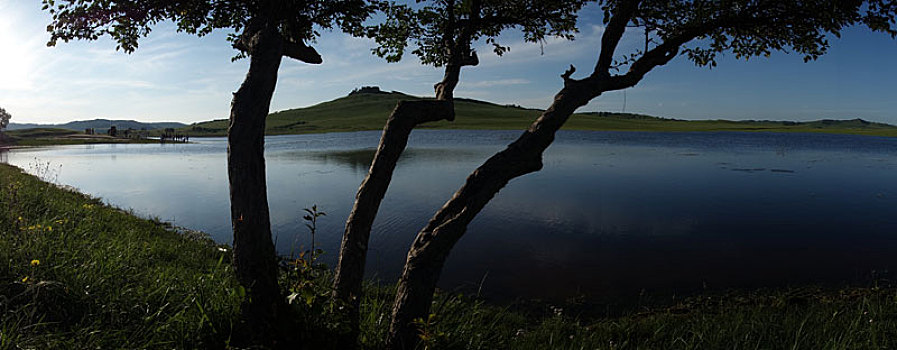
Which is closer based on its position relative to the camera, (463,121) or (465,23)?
(465,23)

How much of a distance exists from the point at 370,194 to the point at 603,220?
1163cm

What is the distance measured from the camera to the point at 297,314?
12.9ft

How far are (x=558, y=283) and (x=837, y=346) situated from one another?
5.04 metres

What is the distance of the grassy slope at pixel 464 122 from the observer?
106 m

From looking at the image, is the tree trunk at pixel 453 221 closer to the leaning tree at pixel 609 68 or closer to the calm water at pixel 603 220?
the leaning tree at pixel 609 68

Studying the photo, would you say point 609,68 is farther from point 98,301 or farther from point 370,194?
point 98,301

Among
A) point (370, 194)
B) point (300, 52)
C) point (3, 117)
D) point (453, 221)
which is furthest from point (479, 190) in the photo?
point (3, 117)

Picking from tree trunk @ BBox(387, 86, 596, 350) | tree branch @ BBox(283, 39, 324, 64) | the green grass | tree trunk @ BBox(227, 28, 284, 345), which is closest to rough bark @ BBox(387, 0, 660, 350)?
tree trunk @ BBox(387, 86, 596, 350)

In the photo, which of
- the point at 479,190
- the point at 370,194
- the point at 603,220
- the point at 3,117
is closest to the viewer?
the point at 479,190

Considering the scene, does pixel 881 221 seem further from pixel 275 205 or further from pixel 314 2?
pixel 275 205

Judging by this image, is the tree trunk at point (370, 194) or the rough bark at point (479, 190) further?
the tree trunk at point (370, 194)

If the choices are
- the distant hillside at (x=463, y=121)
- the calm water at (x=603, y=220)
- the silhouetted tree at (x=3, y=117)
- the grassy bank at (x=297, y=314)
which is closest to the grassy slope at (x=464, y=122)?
the distant hillside at (x=463, y=121)

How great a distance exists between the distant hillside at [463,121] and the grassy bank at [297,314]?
306 ft

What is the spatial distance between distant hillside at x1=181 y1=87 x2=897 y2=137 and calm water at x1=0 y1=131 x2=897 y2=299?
77.3m
